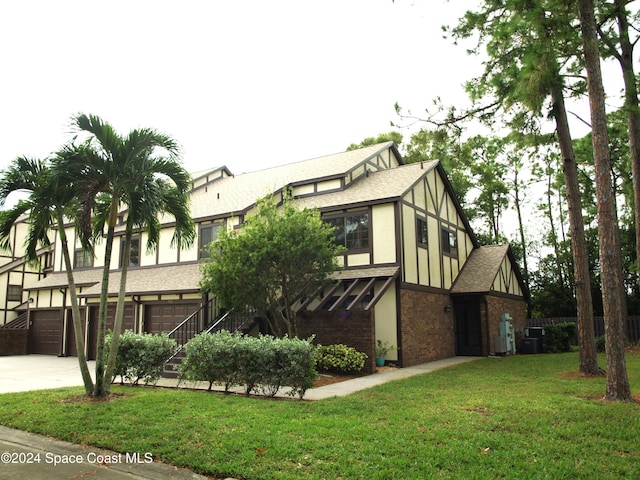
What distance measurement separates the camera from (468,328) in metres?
19.8

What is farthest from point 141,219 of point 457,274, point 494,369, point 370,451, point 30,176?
point 457,274


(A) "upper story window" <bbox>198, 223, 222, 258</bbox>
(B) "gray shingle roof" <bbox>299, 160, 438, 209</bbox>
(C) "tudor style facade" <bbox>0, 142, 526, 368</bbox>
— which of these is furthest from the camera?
(A) "upper story window" <bbox>198, 223, 222, 258</bbox>

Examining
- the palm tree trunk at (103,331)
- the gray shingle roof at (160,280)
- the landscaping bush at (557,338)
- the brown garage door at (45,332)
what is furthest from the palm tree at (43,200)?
the landscaping bush at (557,338)

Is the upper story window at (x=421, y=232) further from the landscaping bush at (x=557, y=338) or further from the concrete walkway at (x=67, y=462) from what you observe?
the concrete walkway at (x=67, y=462)

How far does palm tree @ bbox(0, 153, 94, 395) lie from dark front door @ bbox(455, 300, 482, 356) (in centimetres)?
1452

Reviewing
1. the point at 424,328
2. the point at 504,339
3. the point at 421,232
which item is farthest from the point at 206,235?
the point at 504,339

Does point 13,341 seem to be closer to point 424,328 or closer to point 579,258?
point 424,328

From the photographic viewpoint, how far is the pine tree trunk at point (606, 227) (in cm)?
862

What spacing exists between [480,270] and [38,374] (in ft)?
54.3

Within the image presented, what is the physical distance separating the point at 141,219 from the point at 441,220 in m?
12.9

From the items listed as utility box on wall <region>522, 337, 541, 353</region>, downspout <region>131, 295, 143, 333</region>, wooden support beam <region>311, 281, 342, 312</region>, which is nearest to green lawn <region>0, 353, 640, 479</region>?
wooden support beam <region>311, 281, 342, 312</region>

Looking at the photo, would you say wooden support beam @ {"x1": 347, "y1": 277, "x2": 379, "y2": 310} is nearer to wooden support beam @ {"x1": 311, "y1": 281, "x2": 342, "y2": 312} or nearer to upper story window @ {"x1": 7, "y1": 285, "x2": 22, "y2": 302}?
wooden support beam @ {"x1": 311, "y1": 281, "x2": 342, "y2": 312}

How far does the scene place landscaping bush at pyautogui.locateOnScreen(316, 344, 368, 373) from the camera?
43.4ft

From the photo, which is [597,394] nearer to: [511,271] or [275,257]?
[275,257]
